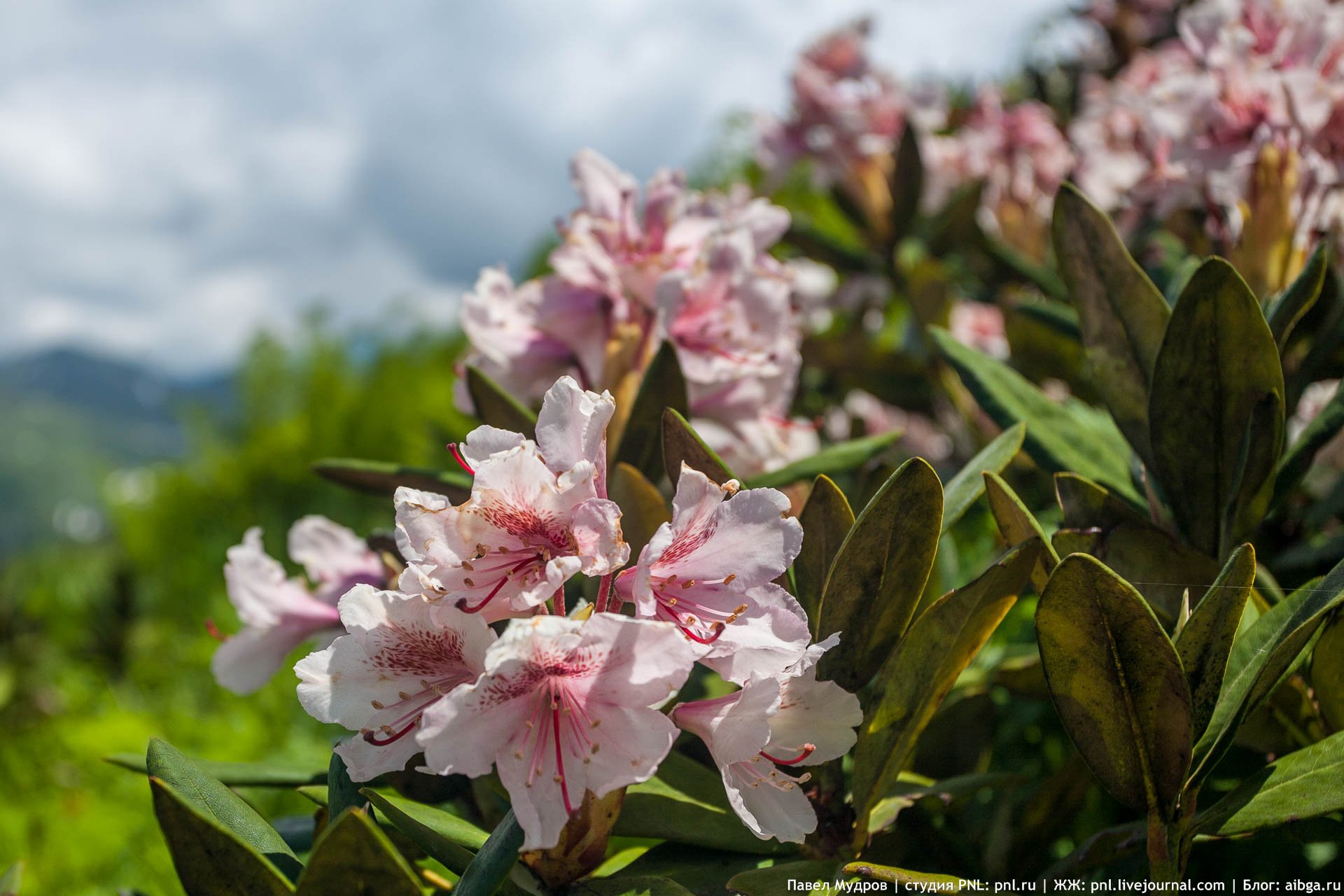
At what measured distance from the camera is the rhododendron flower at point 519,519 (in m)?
0.56

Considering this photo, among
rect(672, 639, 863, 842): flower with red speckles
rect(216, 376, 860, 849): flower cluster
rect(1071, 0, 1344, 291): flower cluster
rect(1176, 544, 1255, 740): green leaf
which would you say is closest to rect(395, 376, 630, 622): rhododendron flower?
rect(216, 376, 860, 849): flower cluster

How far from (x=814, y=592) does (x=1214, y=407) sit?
0.36 m

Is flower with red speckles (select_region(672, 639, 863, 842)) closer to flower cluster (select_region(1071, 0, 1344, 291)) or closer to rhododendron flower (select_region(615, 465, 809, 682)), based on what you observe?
rhododendron flower (select_region(615, 465, 809, 682))

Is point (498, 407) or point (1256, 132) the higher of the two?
point (1256, 132)

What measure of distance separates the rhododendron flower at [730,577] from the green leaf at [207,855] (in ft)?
0.80

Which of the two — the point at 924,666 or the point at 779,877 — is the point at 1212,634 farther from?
the point at 779,877

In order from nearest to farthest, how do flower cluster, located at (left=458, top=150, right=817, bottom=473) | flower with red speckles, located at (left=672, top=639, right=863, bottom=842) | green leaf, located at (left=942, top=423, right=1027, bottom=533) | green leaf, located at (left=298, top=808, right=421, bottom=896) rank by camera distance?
1. green leaf, located at (left=298, top=808, right=421, bottom=896)
2. flower with red speckles, located at (left=672, top=639, right=863, bottom=842)
3. green leaf, located at (left=942, top=423, right=1027, bottom=533)
4. flower cluster, located at (left=458, top=150, right=817, bottom=473)

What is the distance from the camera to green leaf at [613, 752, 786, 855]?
627 mm

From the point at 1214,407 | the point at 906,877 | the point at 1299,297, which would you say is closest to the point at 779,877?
the point at 906,877

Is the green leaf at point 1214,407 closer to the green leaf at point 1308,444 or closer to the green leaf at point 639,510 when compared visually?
the green leaf at point 1308,444

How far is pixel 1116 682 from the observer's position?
1.90ft

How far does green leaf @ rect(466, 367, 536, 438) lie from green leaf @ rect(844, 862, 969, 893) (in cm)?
44

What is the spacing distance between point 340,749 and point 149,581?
516 cm

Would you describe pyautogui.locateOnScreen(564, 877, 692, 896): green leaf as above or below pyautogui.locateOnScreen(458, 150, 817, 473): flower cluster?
below
